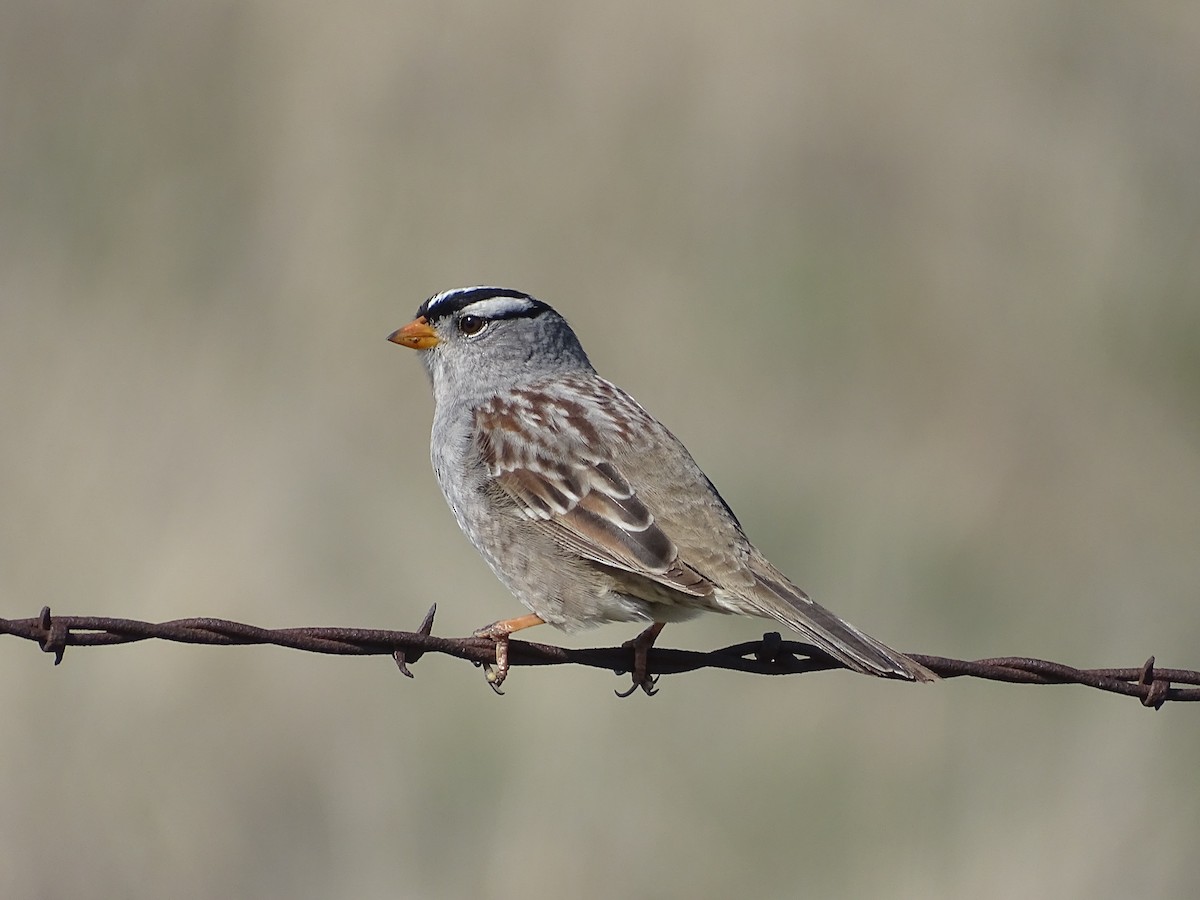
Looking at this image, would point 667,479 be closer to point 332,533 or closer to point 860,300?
point 332,533

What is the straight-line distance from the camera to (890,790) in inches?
313

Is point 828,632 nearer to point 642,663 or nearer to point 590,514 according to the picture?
point 642,663

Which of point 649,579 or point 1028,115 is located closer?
point 649,579

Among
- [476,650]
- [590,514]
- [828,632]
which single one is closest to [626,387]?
[590,514]

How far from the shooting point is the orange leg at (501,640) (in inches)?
207

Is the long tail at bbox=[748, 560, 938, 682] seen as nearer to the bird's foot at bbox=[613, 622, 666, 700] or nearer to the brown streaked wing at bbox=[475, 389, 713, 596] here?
the brown streaked wing at bbox=[475, 389, 713, 596]

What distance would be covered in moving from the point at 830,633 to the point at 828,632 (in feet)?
0.04

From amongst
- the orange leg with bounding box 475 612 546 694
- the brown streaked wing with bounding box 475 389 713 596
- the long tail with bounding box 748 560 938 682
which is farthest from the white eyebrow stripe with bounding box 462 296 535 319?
the long tail with bounding box 748 560 938 682

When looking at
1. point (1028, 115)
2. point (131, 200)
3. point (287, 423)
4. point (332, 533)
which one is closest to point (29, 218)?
point (131, 200)

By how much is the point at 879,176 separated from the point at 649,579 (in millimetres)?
6363

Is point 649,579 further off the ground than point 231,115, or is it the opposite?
point 231,115

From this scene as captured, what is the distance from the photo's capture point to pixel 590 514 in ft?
17.8

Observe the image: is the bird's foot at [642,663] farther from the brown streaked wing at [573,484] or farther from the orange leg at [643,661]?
the brown streaked wing at [573,484]

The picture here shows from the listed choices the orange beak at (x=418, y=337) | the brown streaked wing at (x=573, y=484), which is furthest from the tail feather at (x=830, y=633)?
the orange beak at (x=418, y=337)
